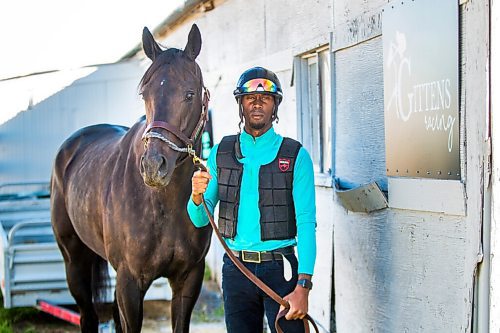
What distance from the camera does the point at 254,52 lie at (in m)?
6.72

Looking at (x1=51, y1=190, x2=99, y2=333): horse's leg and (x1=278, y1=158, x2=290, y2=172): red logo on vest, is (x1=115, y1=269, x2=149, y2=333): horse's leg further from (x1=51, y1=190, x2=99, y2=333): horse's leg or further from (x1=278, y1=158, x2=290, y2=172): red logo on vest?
(x1=51, y1=190, x2=99, y2=333): horse's leg

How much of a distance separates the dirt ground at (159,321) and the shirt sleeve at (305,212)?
3.67 m

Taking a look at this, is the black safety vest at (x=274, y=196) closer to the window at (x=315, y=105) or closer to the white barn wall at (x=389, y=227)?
the white barn wall at (x=389, y=227)

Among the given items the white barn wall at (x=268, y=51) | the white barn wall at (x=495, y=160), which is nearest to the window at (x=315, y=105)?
the white barn wall at (x=268, y=51)

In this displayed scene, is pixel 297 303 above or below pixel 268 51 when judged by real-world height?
below

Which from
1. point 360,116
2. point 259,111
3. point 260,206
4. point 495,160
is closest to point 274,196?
point 260,206

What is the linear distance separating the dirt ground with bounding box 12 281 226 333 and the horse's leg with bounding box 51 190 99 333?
2.78ft

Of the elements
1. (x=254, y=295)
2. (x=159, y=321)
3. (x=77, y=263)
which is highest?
(x=254, y=295)

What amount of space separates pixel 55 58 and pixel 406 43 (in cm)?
1005

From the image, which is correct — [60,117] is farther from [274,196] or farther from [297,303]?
[297,303]

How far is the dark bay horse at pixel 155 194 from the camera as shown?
365 cm

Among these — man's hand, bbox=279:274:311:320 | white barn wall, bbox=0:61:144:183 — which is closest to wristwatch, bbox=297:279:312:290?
man's hand, bbox=279:274:311:320

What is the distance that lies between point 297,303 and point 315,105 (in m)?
2.65

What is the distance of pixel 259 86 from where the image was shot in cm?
326
